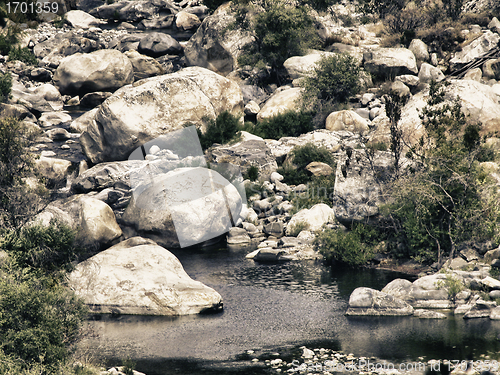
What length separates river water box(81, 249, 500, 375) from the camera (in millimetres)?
14664

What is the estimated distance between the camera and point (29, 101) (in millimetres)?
45438

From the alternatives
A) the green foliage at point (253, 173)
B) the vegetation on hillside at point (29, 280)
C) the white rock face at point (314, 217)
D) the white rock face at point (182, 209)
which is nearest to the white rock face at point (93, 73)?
the green foliage at point (253, 173)

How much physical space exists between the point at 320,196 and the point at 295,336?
44.9 feet

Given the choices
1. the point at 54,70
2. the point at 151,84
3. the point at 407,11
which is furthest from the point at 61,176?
the point at 407,11

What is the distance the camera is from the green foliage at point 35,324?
1216 cm

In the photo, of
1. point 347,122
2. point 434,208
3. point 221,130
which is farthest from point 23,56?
point 434,208

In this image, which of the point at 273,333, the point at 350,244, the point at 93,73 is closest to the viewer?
the point at 273,333

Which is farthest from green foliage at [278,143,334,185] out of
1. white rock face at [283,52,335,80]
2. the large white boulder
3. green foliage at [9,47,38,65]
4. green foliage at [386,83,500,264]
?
green foliage at [9,47,38,65]

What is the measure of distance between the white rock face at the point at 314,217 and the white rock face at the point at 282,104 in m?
13.7

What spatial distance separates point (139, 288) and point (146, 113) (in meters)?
17.8

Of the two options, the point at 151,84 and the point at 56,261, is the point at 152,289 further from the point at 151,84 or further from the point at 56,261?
the point at 151,84

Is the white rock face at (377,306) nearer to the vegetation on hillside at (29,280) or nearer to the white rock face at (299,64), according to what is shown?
the vegetation on hillside at (29,280)

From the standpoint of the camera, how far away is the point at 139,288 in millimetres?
18625

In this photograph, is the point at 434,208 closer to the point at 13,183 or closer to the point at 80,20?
the point at 13,183
